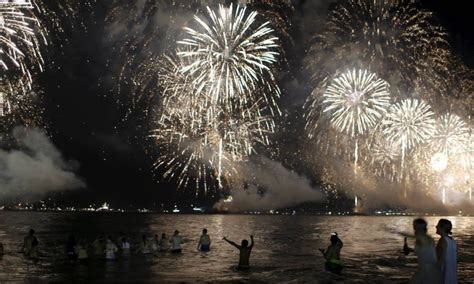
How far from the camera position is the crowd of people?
8.45 metres

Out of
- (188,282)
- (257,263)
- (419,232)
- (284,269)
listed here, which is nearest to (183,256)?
(257,263)

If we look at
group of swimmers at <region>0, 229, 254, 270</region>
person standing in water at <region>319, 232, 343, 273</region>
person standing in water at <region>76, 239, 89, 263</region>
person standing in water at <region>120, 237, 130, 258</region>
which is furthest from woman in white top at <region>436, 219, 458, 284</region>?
person standing in water at <region>120, 237, 130, 258</region>

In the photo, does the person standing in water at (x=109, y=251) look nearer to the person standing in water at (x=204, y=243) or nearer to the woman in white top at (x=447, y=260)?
the person standing in water at (x=204, y=243)

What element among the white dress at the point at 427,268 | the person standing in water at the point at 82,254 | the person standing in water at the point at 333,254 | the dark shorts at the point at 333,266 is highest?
the white dress at the point at 427,268

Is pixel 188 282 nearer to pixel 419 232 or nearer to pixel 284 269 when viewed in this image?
pixel 284 269

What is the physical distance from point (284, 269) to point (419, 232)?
782 inches

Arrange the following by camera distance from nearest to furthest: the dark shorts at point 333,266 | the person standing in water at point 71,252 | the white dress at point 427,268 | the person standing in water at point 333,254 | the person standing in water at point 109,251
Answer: the white dress at point 427,268 < the person standing in water at point 333,254 < the dark shorts at point 333,266 < the person standing in water at point 109,251 < the person standing in water at point 71,252

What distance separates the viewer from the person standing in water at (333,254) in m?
20.3

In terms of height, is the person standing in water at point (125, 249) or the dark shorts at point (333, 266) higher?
the dark shorts at point (333, 266)

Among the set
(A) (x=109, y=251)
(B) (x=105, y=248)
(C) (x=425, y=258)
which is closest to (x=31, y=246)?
(B) (x=105, y=248)

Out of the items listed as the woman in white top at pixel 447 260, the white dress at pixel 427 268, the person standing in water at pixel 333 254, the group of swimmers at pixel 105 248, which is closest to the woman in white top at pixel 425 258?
the white dress at pixel 427 268

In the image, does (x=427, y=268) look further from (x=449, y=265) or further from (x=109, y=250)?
(x=109, y=250)

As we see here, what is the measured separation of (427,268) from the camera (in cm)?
860

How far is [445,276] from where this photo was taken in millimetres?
8383
